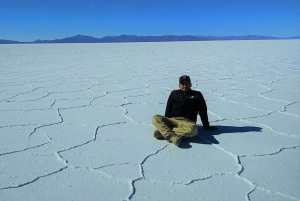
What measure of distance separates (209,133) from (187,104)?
0.87 feet

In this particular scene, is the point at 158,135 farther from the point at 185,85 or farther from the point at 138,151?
the point at 185,85

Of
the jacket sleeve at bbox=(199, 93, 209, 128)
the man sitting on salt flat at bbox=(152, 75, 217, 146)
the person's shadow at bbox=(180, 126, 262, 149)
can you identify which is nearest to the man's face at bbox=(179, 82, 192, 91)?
the man sitting on salt flat at bbox=(152, 75, 217, 146)

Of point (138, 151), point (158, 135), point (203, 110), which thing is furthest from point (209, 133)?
point (138, 151)

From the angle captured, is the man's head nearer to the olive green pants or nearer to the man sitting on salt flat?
the man sitting on salt flat

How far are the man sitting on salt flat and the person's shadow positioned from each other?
6 cm

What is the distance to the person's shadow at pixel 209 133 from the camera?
206cm

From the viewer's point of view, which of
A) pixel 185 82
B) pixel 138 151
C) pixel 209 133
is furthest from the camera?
pixel 209 133

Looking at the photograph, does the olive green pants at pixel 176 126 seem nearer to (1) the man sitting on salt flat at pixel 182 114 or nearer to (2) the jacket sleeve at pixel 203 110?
(1) the man sitting on salt flat at pixel 182 114

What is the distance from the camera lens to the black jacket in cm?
213

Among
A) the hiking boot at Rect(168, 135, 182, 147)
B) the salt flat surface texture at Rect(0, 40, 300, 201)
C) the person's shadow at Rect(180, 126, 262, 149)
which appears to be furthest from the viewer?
the person's shadow at Rect(180, 126, 262, 149)

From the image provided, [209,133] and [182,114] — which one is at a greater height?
[182,114]

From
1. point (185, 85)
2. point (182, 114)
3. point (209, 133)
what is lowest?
point (209, 133)

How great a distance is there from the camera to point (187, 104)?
2.14 m

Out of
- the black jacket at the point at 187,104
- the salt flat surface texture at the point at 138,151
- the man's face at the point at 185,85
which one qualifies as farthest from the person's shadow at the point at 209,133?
the man's face at the point at 185,85
